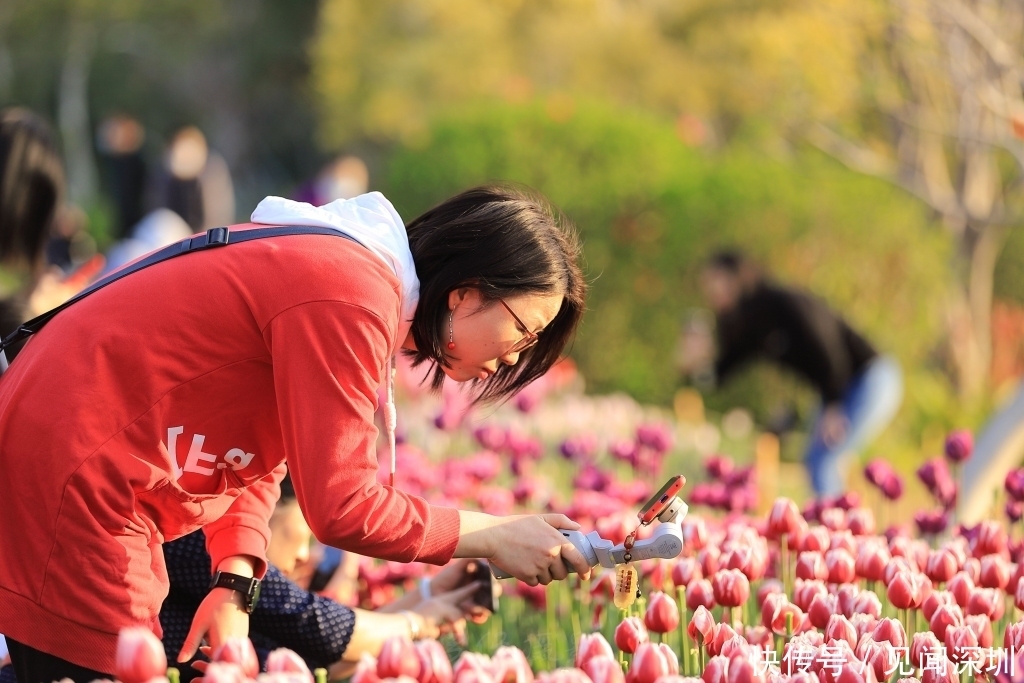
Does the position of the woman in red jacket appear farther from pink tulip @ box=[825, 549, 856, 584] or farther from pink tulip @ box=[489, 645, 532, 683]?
pink tulip @ box=[825, 549, 856, 584]

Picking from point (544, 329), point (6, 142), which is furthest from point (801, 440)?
point (544, 329)

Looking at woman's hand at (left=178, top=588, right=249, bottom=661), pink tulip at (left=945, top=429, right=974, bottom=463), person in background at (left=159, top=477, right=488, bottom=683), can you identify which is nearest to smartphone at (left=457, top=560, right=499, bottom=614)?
person in background at (left=159, top=477, right=488, bottom=683)

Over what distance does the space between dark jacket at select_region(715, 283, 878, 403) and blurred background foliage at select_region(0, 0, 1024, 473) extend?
1.54 m

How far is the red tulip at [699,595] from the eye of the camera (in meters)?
2.66

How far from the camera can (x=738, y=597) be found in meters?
2.64

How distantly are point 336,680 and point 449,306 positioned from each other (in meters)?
1.24

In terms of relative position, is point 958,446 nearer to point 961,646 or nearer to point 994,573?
point 994,573

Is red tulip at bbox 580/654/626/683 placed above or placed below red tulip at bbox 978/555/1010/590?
above

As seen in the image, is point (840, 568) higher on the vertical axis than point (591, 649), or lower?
lower

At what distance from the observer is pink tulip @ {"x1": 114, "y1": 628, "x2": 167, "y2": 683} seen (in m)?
1.84

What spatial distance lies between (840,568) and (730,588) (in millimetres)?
324

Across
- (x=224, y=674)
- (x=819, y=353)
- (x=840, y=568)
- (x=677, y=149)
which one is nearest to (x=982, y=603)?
(x=840, y=568)

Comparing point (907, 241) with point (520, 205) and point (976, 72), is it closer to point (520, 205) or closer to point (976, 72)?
point (976, 72)

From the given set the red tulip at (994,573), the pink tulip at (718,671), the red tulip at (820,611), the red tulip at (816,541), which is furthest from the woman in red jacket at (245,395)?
the red tulip at (994,573)
